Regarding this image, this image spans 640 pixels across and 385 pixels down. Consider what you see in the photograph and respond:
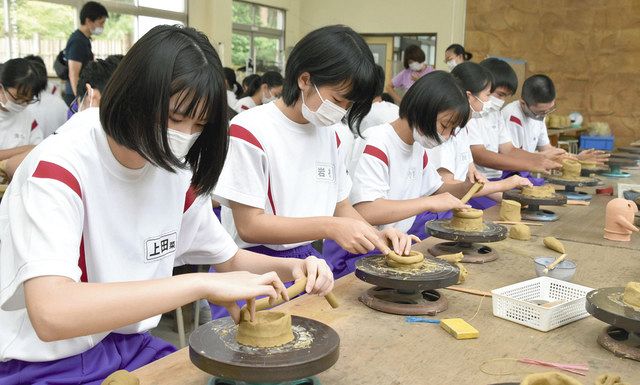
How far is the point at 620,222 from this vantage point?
2.83 metres

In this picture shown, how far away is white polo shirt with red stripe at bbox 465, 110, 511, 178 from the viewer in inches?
177

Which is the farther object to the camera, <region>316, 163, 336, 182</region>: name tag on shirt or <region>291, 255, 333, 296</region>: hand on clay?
<region>316, 163, 336, 182</region>: name tag on shirt

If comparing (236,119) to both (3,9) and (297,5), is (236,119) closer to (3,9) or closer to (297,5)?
(3,9)

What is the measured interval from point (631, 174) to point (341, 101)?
3.78m

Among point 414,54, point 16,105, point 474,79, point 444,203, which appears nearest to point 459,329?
point 444,203

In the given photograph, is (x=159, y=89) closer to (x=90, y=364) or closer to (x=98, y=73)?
(x=90, y=364)

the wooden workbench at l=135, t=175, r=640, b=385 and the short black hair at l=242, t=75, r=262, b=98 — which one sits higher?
the short black hair at l=242, t=75, r=262, b=98

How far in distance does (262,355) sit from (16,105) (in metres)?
3.39

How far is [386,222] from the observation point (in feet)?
9.08

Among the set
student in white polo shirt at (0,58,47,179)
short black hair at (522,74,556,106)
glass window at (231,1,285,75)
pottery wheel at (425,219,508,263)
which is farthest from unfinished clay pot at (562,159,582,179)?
glass window at (231,1,285,75)

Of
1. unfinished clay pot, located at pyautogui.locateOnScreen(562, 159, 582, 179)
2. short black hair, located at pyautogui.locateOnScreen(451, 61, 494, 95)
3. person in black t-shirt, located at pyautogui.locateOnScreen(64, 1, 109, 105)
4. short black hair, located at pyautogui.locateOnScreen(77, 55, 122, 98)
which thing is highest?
person in black t-shirt, located at pyautogui.locateOnScreen(64, 1, 109, 105)

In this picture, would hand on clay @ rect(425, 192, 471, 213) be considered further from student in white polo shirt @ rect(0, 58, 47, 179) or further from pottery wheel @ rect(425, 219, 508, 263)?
student in white polo shirt @ rect(0, 58, 47, 179)

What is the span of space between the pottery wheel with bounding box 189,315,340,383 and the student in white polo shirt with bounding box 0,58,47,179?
2600 mm

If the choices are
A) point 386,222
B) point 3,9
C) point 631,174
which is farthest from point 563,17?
point 386,222
